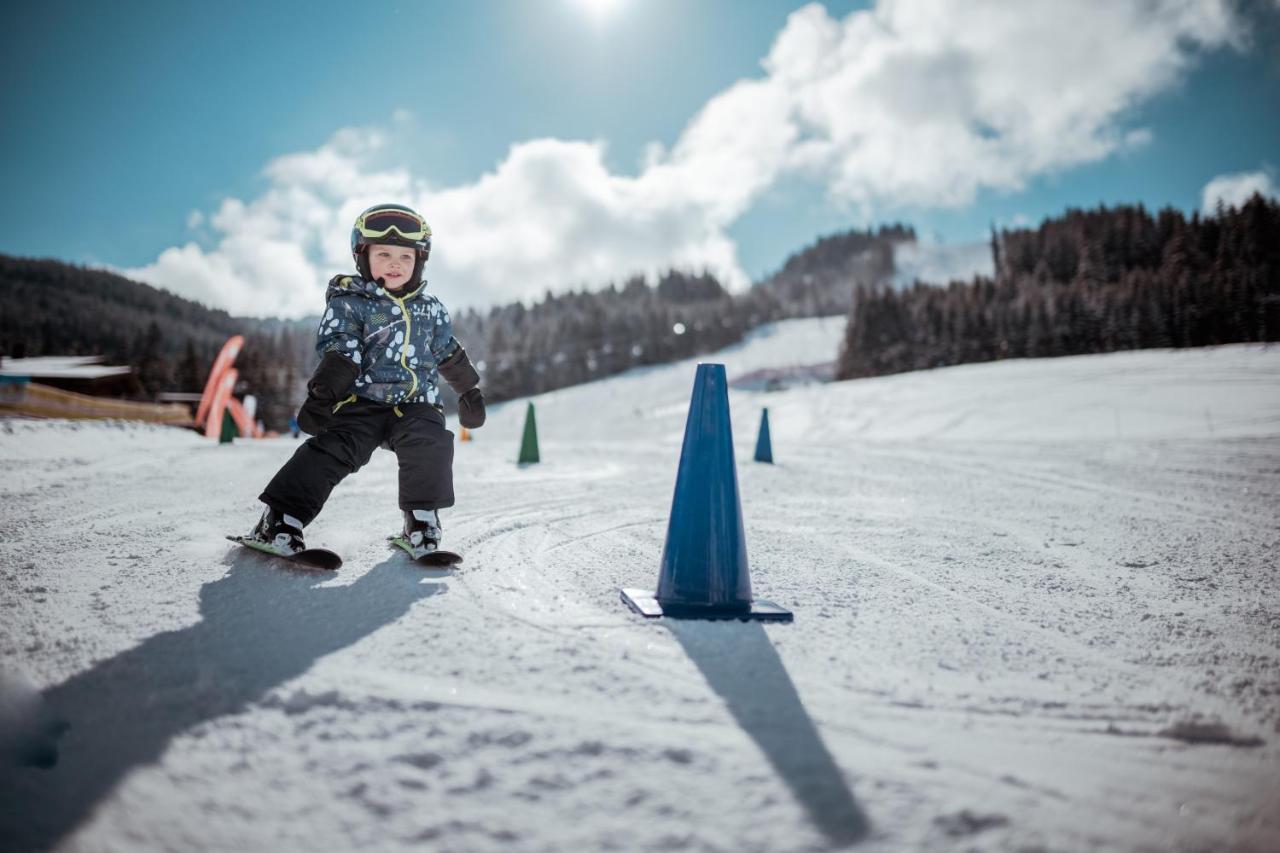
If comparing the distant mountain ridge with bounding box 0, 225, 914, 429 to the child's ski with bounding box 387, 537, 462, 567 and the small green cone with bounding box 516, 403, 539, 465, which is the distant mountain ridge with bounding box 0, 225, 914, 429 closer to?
the child's ski with bounding box 387, 537, 462, 567

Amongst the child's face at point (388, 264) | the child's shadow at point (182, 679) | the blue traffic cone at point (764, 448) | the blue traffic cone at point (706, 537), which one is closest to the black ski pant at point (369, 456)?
the child's shadow at point (182, 679)

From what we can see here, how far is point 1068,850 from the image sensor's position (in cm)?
94

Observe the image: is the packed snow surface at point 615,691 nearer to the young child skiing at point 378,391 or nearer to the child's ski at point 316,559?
the child's ski at point 316,559

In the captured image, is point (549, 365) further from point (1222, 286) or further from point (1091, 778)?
point (1091, 778)

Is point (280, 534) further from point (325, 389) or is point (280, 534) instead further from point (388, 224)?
point (388, 224)

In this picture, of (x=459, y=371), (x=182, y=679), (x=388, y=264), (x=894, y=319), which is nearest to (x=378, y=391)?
(x=459, y=371)

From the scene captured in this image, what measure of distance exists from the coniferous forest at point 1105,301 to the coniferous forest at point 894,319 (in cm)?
12

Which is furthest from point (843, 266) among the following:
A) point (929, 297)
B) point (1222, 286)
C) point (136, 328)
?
point (136, 328)

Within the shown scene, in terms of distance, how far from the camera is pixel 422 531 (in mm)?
2709

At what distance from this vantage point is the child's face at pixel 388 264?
2828 millimetres

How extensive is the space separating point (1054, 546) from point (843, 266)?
590 ft

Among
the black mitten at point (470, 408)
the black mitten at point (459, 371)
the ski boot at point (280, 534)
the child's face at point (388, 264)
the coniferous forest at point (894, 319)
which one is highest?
the coniferous forest at point (894, 319)

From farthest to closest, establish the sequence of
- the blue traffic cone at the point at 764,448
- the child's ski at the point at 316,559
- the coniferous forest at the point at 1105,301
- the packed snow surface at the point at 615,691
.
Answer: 1. the coniferous forest at the point at 1105,301
2. the blue traffic cone at the point at 764,448
3. the child's ski at the point at 316,559
4. the packed snow surface at the point at 615,691

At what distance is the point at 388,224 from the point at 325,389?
0.80m
